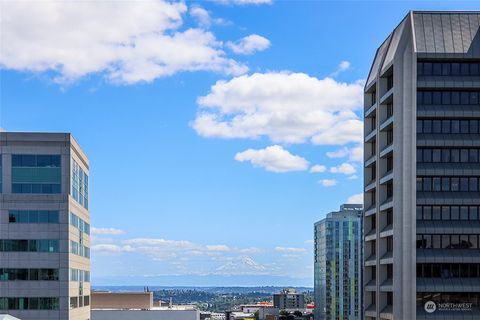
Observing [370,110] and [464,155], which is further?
[370,110]

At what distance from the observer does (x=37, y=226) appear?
3157 inches

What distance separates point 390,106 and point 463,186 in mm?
11497

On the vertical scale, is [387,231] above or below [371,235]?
above

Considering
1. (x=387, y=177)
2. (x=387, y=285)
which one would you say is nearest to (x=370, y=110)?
(x=387, y=177)

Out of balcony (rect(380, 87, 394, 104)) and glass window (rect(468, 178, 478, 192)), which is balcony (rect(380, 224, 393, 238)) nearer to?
glass window (rect(468, 178, 478, 192))

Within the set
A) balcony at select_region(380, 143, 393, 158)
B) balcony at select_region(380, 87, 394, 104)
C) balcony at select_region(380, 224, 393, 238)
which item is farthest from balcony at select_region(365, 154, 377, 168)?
balcony at select_region(380, 224, 393, 238)

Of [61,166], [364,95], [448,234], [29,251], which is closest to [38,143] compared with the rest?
[61,166]

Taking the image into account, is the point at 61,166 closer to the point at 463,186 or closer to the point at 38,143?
the point at 38,143

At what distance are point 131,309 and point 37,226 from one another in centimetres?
5554

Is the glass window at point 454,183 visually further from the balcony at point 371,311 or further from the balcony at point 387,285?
the balcony at point 371,311

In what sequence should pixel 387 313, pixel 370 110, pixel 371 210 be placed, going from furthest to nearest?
pixel 370 110
pixel 371 210
pixel 387 313

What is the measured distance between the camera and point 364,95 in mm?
88812

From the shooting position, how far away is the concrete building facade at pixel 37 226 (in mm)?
79188

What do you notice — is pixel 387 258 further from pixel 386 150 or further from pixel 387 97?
pixel 387 97
